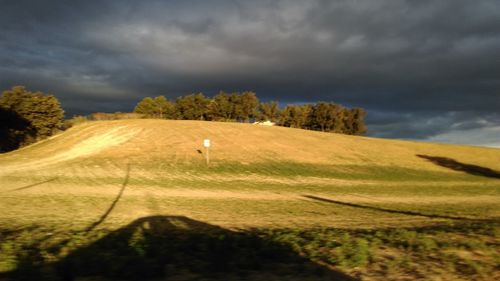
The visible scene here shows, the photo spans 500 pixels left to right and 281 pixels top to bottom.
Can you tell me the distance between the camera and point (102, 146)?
51.0 meters

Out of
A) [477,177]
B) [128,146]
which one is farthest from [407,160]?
[128,146]

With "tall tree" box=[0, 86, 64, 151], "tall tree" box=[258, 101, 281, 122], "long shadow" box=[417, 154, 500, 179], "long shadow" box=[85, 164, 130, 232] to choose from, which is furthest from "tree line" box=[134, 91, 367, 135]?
"long shadow" box=[85, 164, 130, 232]

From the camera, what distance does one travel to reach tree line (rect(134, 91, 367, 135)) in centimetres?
11625

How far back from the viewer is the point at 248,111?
118 meters

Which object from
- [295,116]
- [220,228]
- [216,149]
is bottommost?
[220,228]

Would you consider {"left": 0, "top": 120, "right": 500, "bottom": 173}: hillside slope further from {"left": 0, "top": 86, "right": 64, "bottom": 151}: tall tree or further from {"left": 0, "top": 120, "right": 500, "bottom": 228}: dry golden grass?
{"left": 0, "top": 86, "right": 64, "bottom": 151}: tall tree

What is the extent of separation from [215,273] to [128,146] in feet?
147

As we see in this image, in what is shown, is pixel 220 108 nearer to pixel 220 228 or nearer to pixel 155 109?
pixel 155 109

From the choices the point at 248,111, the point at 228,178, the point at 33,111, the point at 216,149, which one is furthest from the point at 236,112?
the point at 228,178

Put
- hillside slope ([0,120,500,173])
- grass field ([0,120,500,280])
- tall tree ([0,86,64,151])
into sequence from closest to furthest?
grass field ([0,120,500,280])
hillside slope ([0,120,500,173])
tall tree ([0,86,64,151])

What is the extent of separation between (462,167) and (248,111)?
2766 inches

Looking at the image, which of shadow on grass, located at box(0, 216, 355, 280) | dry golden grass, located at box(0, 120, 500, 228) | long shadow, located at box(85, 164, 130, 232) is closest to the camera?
shadow on grass, located at box(0, 216, 355, 280)

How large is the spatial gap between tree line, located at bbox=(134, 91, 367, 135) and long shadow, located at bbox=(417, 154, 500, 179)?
63662mm

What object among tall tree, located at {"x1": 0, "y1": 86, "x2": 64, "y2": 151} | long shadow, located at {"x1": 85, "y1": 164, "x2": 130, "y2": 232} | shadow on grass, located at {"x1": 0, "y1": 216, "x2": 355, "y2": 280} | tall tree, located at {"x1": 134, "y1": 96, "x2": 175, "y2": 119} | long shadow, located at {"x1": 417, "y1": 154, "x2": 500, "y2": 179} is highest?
tall tree, located at {"x1": 134, "y1": 96, "x2": 175, "y2": 119}
